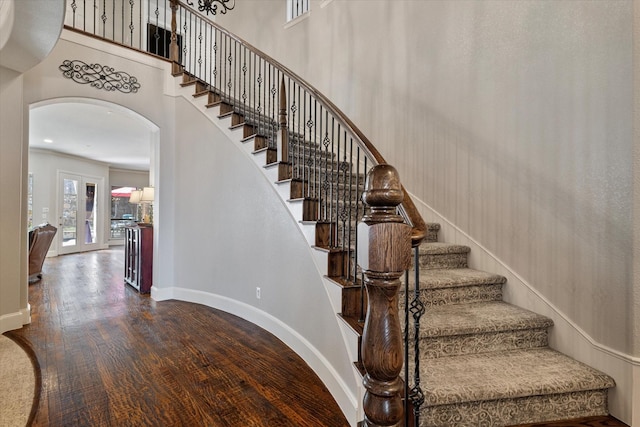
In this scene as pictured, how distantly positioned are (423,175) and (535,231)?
118 cm

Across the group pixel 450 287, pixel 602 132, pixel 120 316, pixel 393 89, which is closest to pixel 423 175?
pixel 393 89

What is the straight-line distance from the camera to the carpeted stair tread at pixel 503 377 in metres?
1.51

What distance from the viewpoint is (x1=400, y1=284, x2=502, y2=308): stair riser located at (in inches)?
86.7

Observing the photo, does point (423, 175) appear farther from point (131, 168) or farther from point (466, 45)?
point (131, 168)

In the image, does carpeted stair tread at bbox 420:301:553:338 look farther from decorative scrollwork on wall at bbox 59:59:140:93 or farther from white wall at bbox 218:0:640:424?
decorative scrollwork on wall at bbox 59:59:140:93

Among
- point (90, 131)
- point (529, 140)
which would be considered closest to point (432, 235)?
point (529, 140)

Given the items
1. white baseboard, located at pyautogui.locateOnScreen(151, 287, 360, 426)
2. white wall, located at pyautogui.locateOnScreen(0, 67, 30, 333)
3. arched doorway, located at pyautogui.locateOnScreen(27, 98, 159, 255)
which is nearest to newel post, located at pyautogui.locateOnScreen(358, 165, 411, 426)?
white baseboard, located at pyautogui.locateOnScreen(151, 287, 360, 426)

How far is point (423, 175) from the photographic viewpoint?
3172mm

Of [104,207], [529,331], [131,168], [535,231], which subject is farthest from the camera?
[131,168]

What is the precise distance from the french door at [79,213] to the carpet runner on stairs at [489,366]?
952 centimetres

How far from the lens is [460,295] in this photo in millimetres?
2285

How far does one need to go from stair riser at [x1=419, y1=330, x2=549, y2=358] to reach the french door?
9668 mm

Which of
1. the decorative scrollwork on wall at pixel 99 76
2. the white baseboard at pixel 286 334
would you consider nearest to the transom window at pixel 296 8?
the decorative scrollwork on wall at pixel 99 76

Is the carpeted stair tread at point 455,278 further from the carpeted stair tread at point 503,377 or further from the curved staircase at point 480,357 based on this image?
the carpeted stair tread at point 503,377
